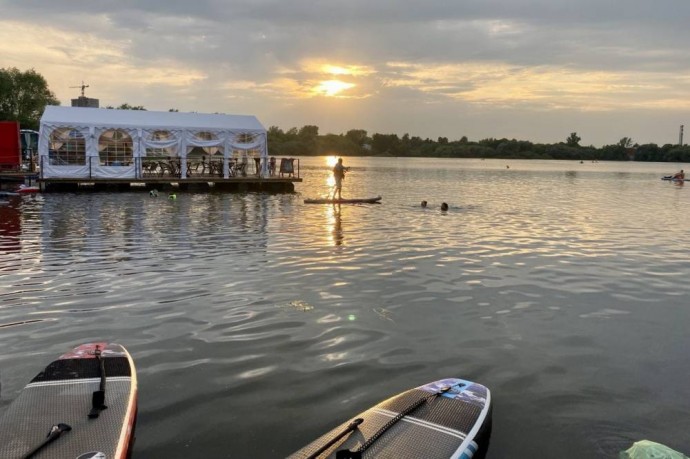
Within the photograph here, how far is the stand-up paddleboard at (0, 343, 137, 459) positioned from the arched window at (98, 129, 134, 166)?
96.4ft

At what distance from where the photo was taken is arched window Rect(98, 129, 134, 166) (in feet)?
105

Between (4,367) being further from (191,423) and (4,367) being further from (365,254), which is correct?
(365,254)

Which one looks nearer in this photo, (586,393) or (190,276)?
(586,393)

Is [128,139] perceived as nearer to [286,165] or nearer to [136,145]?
[136,145]

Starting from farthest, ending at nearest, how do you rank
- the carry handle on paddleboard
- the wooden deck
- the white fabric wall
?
the wooden deck, the white fabric wall, the carry handle on paddleboard

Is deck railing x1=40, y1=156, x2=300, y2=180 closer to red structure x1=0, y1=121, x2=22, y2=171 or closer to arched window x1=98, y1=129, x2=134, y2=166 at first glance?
arched window x1=98, y1=129, x2=134, y2=166

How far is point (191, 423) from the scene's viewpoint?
5.16 m

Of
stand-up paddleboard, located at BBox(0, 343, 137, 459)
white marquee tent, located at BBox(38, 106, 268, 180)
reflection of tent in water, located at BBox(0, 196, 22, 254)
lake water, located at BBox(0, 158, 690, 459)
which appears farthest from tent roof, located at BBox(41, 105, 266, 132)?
stand-up paddleboard, located at BBox(0, 343, 137, 459)

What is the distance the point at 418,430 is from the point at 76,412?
2.86 meters

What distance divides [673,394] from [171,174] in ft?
109

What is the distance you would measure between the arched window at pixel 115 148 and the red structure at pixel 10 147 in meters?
5.91

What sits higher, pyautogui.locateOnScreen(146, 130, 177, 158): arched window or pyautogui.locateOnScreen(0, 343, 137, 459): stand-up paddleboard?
pyautogui.locateOnScreen(146, 130, 177, 158): arched window

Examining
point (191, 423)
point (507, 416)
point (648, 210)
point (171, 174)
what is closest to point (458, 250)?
point (507, 416)

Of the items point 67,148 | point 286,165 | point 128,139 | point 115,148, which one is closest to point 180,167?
point 128,139
